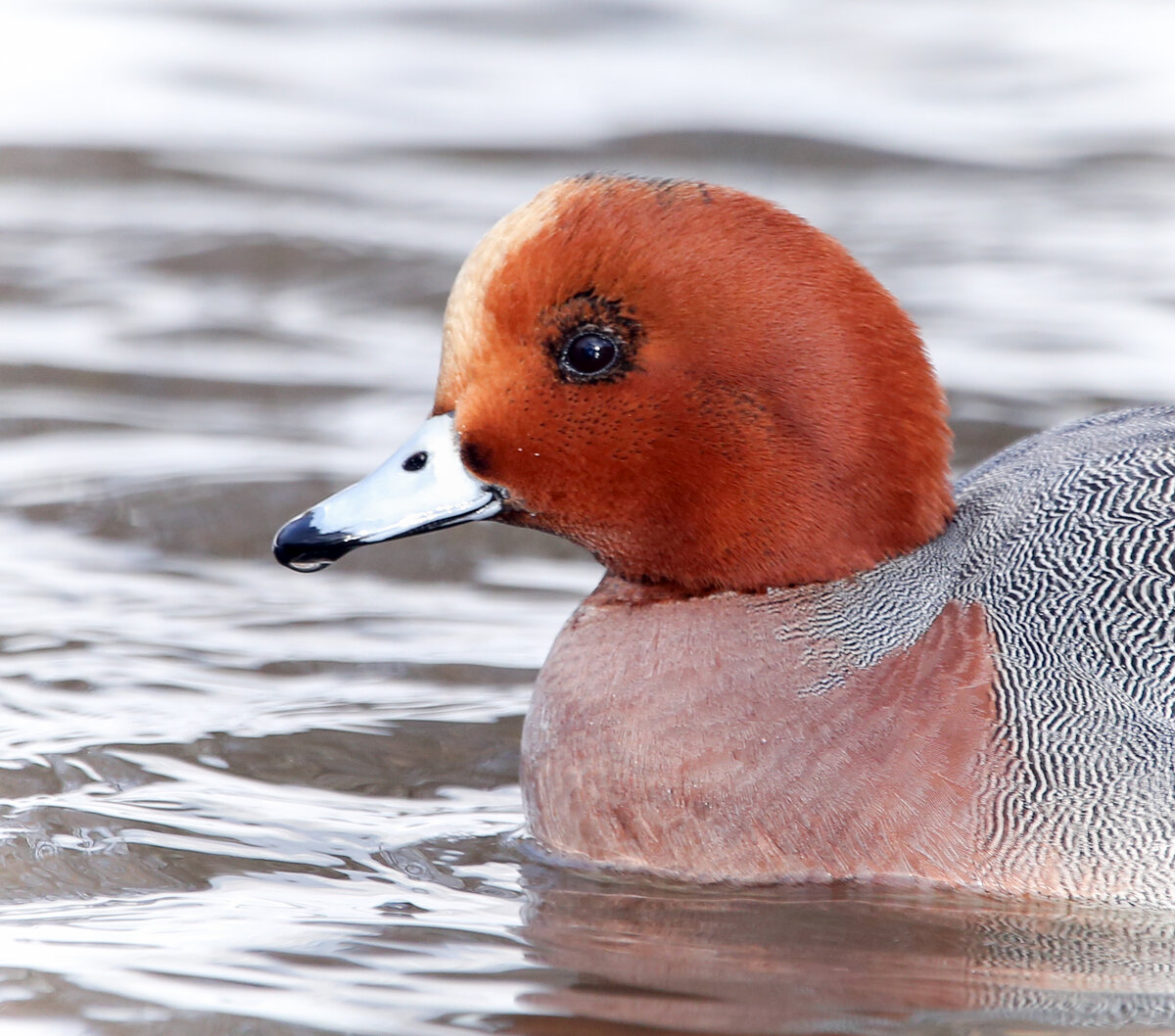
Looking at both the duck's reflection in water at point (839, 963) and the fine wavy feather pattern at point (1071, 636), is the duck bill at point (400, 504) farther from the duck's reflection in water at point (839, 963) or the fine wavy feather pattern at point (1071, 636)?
the duck's reflection in water at point (839, 963)

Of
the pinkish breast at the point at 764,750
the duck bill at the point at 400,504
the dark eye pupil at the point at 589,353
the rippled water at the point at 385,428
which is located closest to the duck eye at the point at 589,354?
the dark eye pupil at the point at 589,353

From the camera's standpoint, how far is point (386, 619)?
5258mm

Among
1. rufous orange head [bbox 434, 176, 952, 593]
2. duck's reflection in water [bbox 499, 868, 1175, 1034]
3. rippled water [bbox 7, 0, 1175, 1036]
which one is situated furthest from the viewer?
→ rufous orange head [bbox 434, 176, 952, 593]

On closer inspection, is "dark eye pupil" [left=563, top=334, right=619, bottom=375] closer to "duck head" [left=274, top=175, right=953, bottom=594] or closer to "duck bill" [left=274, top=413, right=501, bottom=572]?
"duck head" [left=274, top=175, right=953, bottom=594]

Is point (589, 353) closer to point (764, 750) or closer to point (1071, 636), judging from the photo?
point (764, 750)

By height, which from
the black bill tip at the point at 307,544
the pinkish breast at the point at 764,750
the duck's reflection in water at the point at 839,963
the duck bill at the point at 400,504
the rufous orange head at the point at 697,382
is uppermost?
the rufous orange head at the point at 697,382

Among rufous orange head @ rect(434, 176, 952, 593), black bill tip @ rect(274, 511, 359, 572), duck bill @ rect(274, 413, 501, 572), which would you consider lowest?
black bill tip @ rect(274, 511, 359, 572)

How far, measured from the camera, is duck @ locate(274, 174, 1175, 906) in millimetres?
3441

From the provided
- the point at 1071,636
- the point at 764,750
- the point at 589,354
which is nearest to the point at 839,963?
the point at 764,750

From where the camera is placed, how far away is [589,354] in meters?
3.68

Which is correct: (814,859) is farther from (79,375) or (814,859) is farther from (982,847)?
(79,375)

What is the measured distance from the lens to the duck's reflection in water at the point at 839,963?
3.12 m

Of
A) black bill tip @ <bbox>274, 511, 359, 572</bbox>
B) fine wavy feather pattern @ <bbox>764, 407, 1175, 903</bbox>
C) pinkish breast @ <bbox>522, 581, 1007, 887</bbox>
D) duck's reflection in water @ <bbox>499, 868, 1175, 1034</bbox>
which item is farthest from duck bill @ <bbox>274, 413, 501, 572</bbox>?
duck's reflection in water @ <bbox>499, 868, 1175, 1034</bbox>

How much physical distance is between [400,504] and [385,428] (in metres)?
2.89
